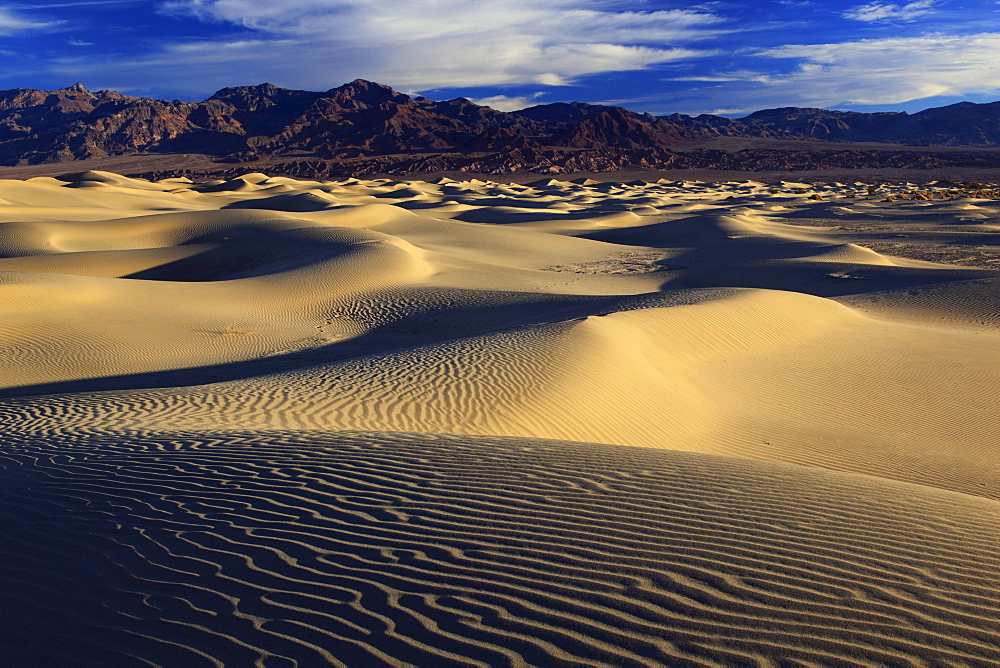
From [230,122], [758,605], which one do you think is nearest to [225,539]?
[758,605]

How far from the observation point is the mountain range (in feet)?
387

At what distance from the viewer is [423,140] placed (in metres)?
154

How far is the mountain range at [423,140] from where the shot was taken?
387 feet

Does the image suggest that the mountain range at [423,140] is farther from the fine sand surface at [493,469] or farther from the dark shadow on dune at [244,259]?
the fine sand surface at [493,469]

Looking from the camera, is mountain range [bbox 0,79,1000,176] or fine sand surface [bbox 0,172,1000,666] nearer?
fine sand surface [bbox 0,172,1000,666]

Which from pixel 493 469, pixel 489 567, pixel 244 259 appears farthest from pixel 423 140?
pixel 489 567

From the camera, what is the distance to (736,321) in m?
14.0

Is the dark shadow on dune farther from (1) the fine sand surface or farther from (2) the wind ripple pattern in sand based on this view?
(2) the wind ripple pattern in sand

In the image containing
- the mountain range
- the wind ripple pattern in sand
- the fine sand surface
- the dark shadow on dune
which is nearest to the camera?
the wind ripple pattern in sand

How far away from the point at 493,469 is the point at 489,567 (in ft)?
5.54

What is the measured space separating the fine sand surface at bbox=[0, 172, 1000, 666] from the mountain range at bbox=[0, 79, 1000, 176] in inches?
3875

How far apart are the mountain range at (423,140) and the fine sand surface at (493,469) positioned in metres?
98.4

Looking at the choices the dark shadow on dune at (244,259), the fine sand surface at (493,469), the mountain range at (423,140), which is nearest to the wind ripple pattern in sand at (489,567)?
the fine sand surface at (493,469)

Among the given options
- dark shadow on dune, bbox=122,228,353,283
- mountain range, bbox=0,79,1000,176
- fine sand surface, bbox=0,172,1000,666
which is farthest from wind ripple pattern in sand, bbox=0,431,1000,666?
mountain range, bbox=0,79,1000,176
